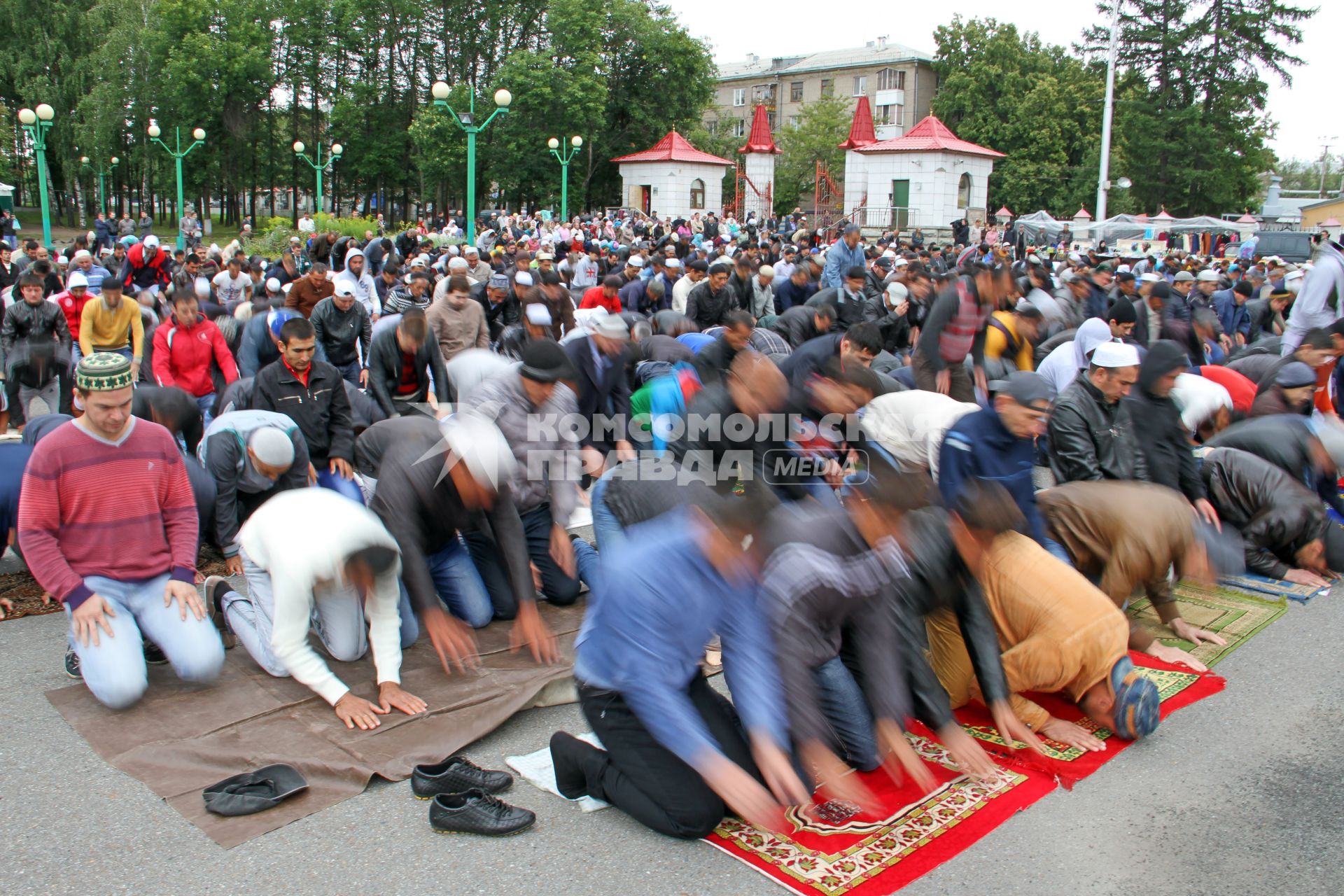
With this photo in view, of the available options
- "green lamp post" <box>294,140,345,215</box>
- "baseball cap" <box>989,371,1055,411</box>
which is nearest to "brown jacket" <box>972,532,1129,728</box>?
"baseball cap" <box>989,371,1055,411</box>

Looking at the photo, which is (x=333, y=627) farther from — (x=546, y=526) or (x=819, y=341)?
(x=819, y=341)

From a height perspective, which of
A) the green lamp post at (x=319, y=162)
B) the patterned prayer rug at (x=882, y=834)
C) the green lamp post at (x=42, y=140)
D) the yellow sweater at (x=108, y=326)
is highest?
the green lamp post at (x=319, y=162)

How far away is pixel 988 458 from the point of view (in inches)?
181

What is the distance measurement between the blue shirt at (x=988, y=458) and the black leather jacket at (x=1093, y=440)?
1.28m

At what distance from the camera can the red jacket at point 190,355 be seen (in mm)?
7723

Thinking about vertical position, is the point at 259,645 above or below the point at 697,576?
below

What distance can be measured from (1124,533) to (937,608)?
154 cm

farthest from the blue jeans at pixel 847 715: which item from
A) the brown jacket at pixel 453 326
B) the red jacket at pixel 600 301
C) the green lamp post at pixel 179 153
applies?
the green lamp post at pixel 179 153

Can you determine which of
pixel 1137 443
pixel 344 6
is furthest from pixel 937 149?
pixel 1137 443

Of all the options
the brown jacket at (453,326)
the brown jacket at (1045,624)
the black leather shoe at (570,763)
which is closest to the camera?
the black leather shoe at (570,763)

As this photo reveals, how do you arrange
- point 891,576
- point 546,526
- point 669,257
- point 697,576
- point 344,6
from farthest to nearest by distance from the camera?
point 344,6, point 669,257, point 546,526, point 891,576, point 697,576

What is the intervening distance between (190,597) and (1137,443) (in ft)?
16.8

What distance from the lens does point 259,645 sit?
15.2 ft

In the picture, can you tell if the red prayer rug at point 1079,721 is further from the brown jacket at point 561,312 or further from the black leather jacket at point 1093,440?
the brown jacket at point 561,312
